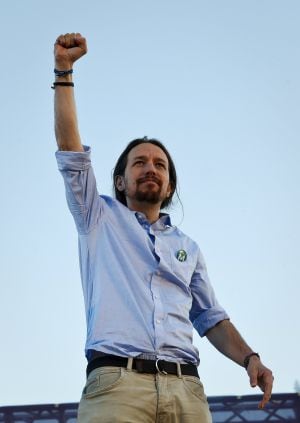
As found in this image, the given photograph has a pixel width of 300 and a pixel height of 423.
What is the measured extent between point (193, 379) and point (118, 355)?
0.40 metres

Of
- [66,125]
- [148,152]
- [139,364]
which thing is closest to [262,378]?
[139,364]

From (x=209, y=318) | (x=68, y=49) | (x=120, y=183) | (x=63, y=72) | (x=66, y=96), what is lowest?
(x=209, y=318)

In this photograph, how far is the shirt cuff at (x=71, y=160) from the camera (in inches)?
140

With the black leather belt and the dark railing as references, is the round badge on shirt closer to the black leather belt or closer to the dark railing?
the black leather belt

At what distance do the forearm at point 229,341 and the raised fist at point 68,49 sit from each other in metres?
1.54

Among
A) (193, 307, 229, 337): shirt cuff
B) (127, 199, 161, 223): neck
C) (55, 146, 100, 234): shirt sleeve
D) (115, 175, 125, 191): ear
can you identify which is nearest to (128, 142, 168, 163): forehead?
(115, 175, 125, 191): ear

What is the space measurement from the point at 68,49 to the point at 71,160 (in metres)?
0.55

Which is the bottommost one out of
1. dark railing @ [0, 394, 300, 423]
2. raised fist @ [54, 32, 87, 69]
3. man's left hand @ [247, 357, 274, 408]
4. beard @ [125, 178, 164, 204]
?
dark railing @ [0, 394, 300, 423]

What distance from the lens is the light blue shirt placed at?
3.36 meters

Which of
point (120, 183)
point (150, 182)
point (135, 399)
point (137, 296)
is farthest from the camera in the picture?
point (120, 183)

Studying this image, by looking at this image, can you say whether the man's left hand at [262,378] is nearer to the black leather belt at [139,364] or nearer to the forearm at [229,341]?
the forearm at [229,341]

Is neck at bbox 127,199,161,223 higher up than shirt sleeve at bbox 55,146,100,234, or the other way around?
shirt sleeve at bbox 55,146,100,234

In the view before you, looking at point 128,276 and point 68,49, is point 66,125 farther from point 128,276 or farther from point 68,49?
point 128,276

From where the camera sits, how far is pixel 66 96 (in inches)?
143
